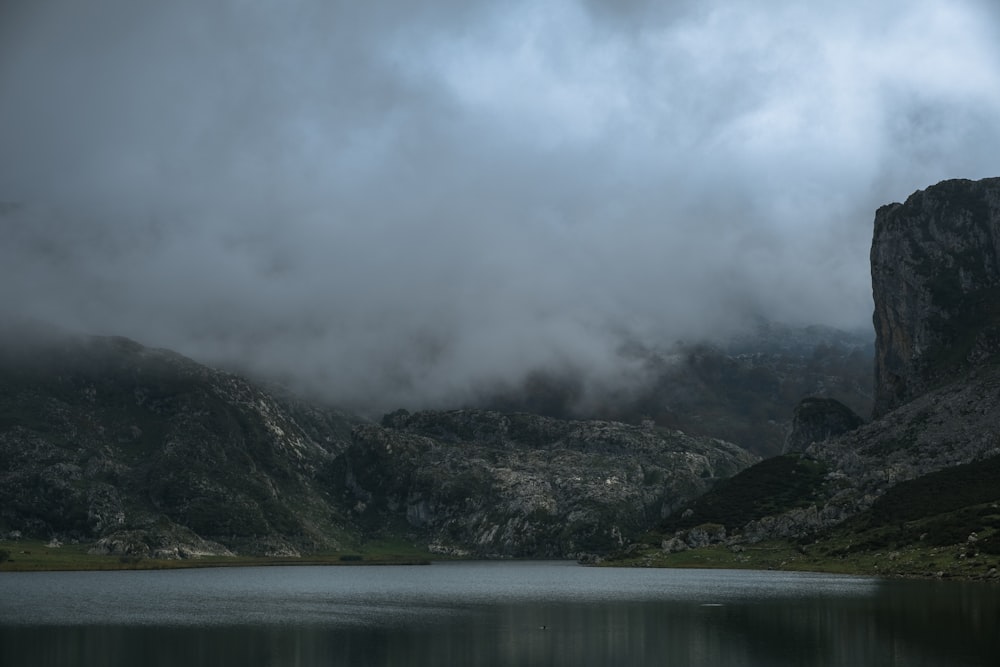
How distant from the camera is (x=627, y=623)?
123m

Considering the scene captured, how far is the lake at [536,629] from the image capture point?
299 feet

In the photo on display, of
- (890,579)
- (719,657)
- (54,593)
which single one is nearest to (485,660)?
(719,657)

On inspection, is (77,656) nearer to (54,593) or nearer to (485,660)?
(485,660)

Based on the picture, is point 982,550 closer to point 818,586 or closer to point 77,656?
point 818,586

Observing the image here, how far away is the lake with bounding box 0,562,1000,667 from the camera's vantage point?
299 ft

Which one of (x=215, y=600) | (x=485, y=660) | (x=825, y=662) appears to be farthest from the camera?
(x=215, y=600)

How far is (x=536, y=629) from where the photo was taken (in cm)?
11931

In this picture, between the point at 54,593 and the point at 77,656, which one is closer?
the point at 77,656

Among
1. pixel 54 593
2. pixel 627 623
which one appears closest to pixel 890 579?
pixel 627 623

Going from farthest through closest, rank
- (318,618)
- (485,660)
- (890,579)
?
(890,579) < (318,618) < (485,660)

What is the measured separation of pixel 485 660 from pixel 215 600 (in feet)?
330

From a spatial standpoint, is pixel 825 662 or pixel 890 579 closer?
pixel 825 662

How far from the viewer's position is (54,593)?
194 meters

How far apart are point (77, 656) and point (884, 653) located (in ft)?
260
